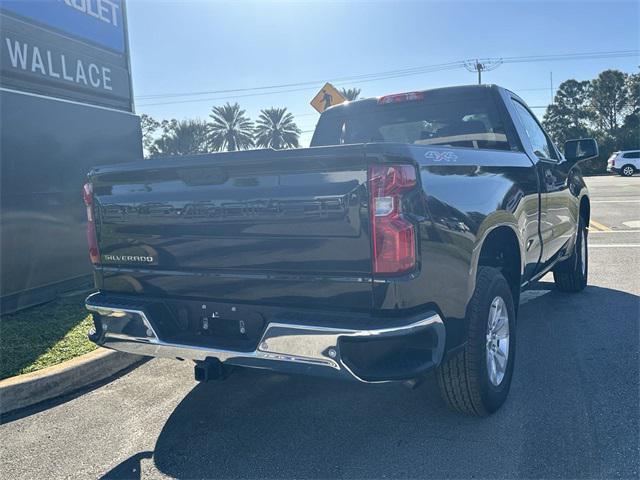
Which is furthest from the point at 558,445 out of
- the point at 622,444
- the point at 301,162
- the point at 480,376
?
the point at 301,162

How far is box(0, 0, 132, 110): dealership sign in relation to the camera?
20.3ft

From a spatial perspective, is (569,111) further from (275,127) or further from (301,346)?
(301,346)

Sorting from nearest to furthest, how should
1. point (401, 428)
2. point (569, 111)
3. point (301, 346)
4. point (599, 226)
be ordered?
point (301, 346)
point (401, 428)
point (599, 226)
point (569, 111)

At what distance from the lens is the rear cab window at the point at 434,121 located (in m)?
4.34

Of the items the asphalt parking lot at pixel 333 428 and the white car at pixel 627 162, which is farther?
the white car at pixel 627 162

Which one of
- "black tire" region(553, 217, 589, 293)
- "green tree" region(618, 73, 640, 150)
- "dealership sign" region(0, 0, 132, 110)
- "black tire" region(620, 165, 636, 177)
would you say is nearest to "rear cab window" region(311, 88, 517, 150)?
"black tire" region(553, 217, 589, 293)

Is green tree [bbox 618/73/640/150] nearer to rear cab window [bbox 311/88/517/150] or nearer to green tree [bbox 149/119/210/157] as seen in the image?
green tree [bbox 149/119/210/157]

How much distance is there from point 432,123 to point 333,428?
255 cm

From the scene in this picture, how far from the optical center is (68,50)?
6.93 m

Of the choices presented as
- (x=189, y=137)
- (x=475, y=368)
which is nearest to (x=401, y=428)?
(x=475, y=368)

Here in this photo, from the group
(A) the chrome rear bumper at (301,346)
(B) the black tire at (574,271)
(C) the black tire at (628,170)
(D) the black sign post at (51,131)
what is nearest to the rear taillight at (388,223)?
(A) the chrome rear bumper at (301,346)

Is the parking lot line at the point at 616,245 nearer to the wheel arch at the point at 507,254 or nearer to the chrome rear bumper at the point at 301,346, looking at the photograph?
the wheel arch at the point at 507,254

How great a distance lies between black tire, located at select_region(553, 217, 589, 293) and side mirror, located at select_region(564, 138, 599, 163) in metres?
1.07

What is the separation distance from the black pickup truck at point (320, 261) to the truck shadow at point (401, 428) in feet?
0.85
